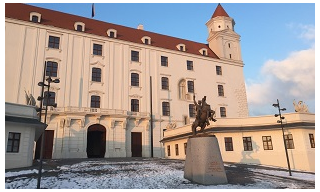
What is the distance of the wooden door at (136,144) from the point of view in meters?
32.2

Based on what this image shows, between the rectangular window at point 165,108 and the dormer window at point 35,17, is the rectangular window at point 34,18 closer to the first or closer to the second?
the dormer window at point 35,17

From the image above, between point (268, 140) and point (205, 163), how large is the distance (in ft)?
48.7

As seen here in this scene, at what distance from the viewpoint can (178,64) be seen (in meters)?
39.5

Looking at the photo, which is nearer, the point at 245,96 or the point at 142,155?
the point at 142,155

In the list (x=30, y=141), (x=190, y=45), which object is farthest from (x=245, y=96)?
(x=30, y=141)

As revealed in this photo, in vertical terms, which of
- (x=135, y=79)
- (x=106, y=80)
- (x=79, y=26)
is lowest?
(x=106, y=80)

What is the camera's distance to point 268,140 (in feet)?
80.9

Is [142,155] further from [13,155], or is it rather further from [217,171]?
[217,171]

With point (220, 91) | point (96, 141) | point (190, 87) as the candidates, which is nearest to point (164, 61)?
point (190, 87)

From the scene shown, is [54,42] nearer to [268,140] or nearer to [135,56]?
[135,56]

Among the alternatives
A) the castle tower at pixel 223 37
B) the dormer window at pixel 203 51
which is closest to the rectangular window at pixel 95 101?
the dormer window at pixel 203 51

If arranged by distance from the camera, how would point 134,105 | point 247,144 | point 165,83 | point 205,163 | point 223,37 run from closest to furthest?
point 205,163
point 247,144
point 134,105
point 165,83
point 223,37

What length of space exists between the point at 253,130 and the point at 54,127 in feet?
72.5

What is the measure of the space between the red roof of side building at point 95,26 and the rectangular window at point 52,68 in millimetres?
5812
